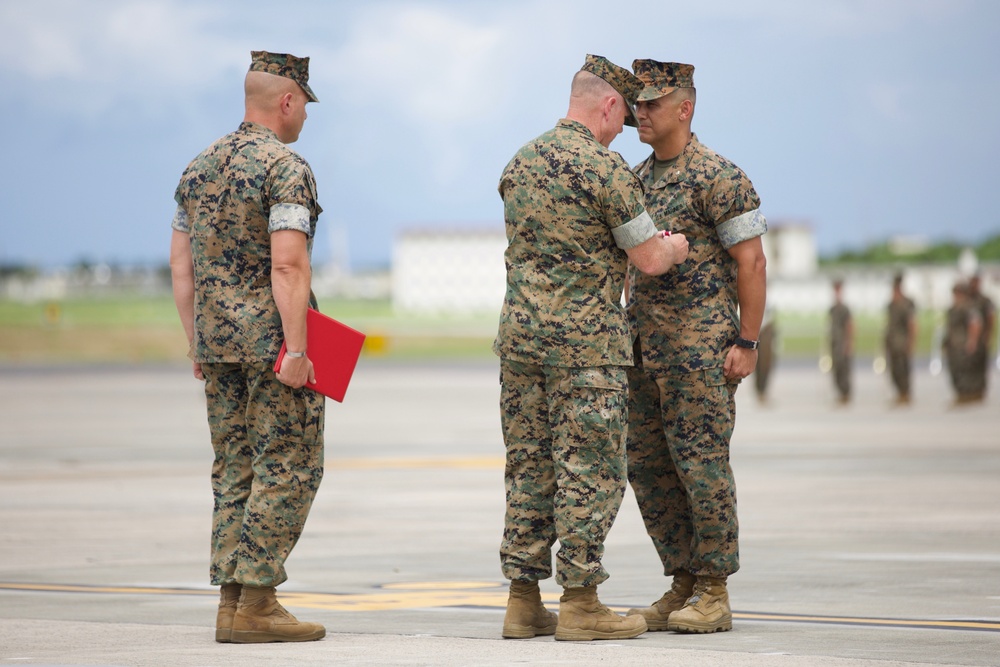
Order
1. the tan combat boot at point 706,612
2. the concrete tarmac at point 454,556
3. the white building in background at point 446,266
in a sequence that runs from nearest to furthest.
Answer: the concrete tarmac at point 454,556, the tan combat boot at point 706,612, the white building in background at point 446,266

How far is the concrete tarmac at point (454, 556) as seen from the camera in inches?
241

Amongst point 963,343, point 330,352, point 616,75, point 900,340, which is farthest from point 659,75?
point 963,343

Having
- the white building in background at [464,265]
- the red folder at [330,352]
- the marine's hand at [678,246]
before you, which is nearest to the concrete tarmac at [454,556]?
the red folder at [330,352]

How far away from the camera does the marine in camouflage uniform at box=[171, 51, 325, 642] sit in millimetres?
6355

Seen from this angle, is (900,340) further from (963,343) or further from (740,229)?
(740,229)

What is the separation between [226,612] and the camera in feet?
21.1

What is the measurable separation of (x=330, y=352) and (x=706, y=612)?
1887mm

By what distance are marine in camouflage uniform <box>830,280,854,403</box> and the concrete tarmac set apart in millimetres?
5617

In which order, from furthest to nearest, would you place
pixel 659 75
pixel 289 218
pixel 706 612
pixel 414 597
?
pixel 414 597
pixel 659 75
pixel 706 612
pixel 289 218

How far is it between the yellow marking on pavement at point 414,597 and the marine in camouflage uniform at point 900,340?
19282mm

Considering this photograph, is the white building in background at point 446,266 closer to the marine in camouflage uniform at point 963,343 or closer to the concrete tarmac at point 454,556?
the marine in camouflage uniform at point 963,343

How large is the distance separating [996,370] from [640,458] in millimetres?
38989

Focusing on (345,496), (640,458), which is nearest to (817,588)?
(640,458)

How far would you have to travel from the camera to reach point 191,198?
665 cm
